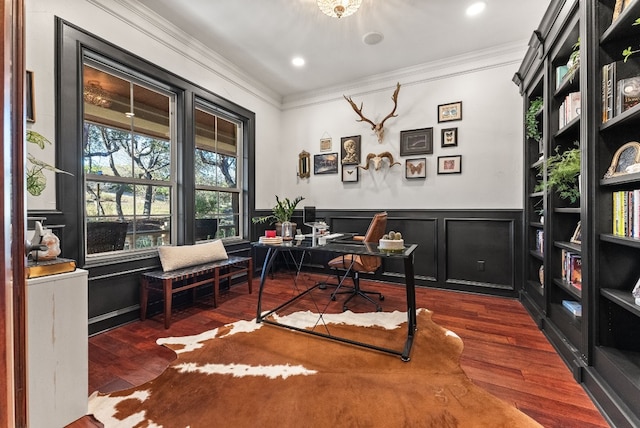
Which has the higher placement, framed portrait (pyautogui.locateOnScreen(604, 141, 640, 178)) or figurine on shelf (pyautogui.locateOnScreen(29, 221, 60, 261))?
framed portrait (pyautogui.locateOnScreen(604, 141, 640, 178))

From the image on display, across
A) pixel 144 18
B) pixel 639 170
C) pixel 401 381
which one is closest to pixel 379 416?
pixel 401 381

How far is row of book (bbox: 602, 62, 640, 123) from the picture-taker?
1.53m

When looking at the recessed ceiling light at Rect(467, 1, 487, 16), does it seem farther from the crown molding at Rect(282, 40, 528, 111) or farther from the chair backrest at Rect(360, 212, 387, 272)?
the chair backrest at Rect(360, 212, 387, 272)

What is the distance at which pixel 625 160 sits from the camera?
1.59m

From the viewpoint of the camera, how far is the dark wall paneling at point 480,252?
136 inches

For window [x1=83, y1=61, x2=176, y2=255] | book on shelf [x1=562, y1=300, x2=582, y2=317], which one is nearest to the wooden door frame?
window [x1=83, y1=61, x2=176, y2=255]

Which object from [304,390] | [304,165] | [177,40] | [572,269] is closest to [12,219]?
[304,390]

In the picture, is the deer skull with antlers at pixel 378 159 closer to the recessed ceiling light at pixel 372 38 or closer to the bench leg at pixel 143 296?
the recessed ceiling light at pixel 372 38

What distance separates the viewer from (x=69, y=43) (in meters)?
2.25

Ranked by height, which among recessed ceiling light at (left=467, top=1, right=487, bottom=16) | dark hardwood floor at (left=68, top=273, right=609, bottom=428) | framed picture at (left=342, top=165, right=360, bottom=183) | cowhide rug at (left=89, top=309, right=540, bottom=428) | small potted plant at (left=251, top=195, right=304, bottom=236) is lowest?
dark hardwood floor at (left=68, top=273, right=609, bottom=428)

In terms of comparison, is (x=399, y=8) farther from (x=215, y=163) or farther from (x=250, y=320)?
Answer: (x=250, y=320)

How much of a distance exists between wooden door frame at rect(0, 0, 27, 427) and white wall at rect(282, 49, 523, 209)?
12.9 feet

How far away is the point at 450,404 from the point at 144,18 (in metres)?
4.06

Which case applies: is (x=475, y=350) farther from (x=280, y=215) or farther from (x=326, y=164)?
(x=326, y=164)
